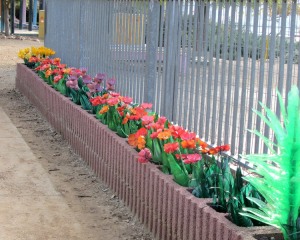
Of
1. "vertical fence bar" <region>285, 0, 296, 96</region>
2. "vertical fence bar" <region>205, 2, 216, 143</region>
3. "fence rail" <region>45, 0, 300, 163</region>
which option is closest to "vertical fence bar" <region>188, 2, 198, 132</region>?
"fence rail" <region>45, 0, 300, 163</region>

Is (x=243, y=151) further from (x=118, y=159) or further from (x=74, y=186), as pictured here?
(x=74, y=186)

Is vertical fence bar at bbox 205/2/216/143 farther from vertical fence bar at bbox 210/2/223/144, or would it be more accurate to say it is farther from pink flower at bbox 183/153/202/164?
pink flower at bbox 183/153/202/164

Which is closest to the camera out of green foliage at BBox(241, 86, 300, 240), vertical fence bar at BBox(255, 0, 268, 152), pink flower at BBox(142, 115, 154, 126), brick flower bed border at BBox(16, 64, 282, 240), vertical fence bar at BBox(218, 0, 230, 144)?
green foliage at BBox(241, 86, 300, 240)

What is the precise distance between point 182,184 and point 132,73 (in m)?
3.58

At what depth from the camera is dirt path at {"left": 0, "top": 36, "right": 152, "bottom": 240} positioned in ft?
19.1

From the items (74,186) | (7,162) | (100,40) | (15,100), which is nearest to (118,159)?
(74,186)

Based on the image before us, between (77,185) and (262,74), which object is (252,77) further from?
(77,185)

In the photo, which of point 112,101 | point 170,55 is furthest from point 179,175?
point 170,55

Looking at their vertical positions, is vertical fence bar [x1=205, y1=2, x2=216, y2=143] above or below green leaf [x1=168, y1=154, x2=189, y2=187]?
above

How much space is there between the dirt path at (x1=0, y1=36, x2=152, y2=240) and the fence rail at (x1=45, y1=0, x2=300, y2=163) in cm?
96

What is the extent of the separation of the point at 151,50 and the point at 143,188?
7.47ft

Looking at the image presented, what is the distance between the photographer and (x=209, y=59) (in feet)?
20.4

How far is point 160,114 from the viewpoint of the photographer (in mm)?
7391

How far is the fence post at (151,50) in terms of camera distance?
7.61m
